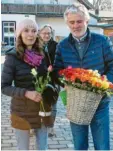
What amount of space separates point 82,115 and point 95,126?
0.26 metres

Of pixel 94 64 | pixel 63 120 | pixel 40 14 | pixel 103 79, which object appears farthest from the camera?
pixel 40 14

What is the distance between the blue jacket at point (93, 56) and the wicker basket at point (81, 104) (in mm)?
314

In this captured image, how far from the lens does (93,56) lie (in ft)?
12.3

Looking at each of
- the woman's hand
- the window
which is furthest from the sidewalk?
the window

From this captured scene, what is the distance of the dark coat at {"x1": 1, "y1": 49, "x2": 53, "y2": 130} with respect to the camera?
383 cm

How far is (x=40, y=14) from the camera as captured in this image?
37750mm

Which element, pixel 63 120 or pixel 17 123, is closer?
pixel 17 123

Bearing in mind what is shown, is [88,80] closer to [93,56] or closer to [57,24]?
[93,56]

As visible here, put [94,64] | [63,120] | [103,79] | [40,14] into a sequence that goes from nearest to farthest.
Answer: [103,79] < [94,64] < [63,120] < [40,14]

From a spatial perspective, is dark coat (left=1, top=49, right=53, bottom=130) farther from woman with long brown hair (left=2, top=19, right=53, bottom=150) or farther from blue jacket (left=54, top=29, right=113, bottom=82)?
blue jacket (left=54, top=29, right=113, bottom=82)

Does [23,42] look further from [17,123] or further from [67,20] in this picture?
[17,123]

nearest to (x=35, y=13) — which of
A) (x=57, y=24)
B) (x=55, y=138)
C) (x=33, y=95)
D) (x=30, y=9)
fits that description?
(x=30, y=9)

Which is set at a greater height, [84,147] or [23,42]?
[23,42]

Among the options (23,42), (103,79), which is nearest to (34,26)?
(23,42)
